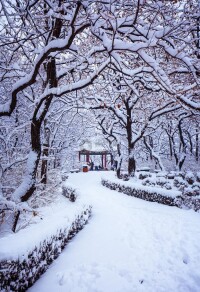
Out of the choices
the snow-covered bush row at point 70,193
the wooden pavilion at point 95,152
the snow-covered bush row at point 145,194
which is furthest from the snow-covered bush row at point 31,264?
the wooden pavilion at point 95,152

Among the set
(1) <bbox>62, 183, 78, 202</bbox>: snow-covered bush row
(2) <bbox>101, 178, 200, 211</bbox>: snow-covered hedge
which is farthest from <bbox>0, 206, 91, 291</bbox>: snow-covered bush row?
(1) <bbox>62, 183, 78, 202</bbox>: snow-covered bush row

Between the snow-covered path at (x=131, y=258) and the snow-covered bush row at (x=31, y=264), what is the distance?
169mm

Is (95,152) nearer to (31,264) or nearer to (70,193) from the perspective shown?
(70,193)

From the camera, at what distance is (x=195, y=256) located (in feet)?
17.3

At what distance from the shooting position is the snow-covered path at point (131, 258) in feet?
13.7

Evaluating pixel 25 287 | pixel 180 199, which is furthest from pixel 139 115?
pixel 25 287

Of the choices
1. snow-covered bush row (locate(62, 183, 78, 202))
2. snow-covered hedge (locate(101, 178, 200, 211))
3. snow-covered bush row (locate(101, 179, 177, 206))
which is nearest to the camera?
snow-covered hedge (locate(101, 178, 200, 211))

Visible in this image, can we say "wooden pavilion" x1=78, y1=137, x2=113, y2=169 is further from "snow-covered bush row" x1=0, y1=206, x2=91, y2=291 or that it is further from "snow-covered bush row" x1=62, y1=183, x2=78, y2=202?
"snow-covered bush row" x1=0, y1=206, x2=91, y2=291

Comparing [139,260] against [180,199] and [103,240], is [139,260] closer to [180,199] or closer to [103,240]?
[103,240]

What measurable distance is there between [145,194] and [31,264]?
967 cm

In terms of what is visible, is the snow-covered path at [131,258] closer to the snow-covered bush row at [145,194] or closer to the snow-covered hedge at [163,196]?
the snow-covered hedge at [163,196]

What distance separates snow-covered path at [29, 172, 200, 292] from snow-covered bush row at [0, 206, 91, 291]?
0.17 metres

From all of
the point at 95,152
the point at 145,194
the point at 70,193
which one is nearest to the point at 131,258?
the point at 145,194

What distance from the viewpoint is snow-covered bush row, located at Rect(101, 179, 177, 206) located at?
1098cm
